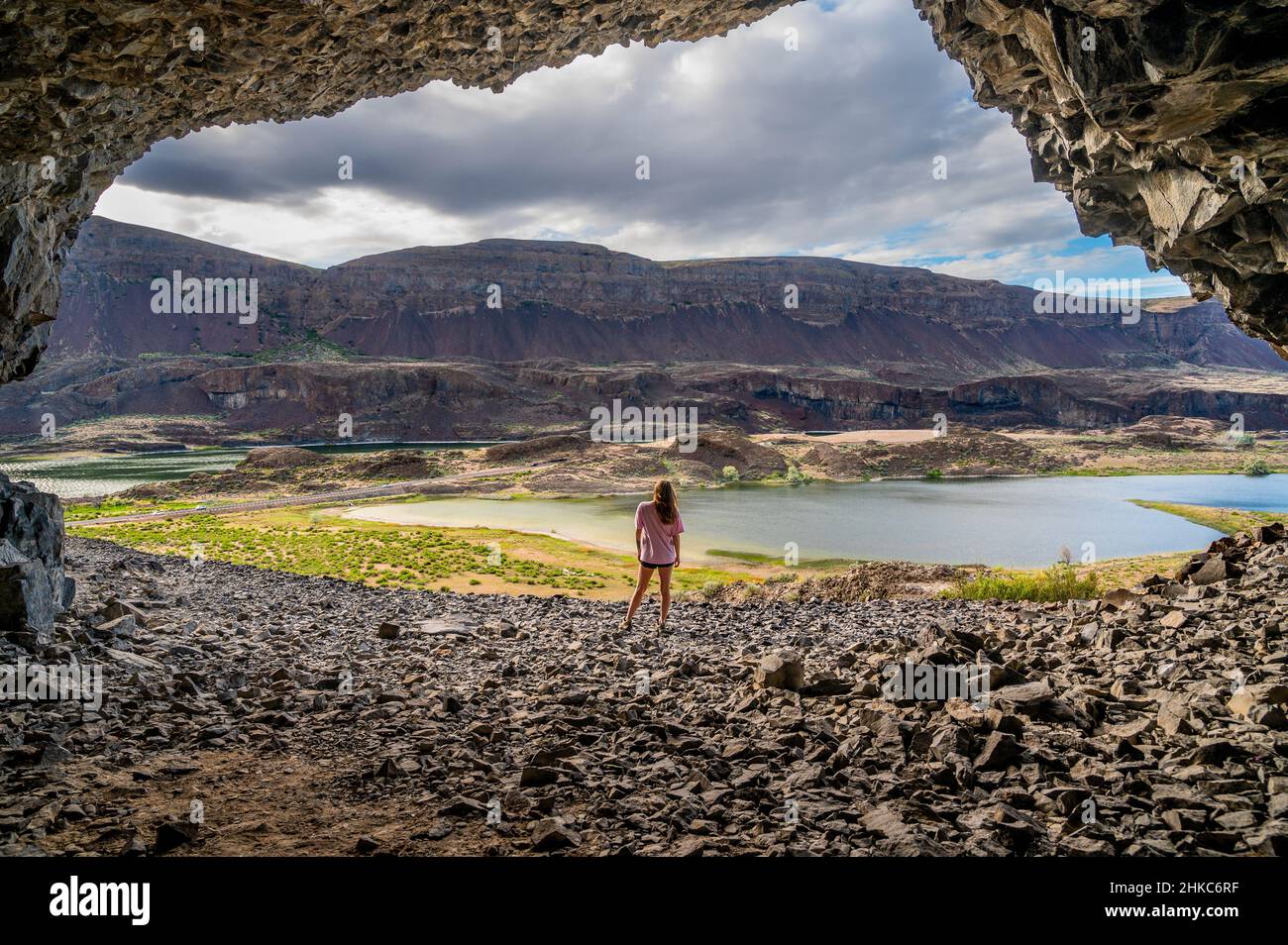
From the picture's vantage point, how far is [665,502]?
31.8ft

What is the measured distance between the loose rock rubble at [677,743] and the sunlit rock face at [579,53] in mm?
4876

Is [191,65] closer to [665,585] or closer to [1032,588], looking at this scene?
[665,585]

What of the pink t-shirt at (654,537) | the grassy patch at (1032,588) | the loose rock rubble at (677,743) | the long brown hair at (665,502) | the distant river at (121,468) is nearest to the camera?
the loose rock rubble at (677,743)

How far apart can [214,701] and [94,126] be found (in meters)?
6.45

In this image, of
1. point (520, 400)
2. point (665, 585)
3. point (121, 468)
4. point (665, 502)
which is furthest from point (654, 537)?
point (520, 400)

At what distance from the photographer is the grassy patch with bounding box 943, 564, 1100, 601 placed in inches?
580

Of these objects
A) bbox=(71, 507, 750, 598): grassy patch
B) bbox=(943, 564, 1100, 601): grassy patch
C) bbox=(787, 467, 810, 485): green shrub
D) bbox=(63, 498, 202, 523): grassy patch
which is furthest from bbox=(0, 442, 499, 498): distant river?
bbox=(943, 564, 1100, 601): grassy patch

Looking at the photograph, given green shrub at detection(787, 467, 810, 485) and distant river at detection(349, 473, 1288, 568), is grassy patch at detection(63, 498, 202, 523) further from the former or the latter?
green shrub at detection(787, 467, 810, 485)

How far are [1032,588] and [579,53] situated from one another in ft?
46.5

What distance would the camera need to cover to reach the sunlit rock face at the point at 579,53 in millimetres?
6230

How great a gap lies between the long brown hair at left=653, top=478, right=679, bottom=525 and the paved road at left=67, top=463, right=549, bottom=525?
135ft

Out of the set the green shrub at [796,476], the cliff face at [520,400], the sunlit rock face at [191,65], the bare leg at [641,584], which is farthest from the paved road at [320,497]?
the cliff face at [520,400]

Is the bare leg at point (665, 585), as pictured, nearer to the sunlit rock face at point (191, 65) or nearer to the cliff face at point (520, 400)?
the sunlit rock face at point (191, 65)
